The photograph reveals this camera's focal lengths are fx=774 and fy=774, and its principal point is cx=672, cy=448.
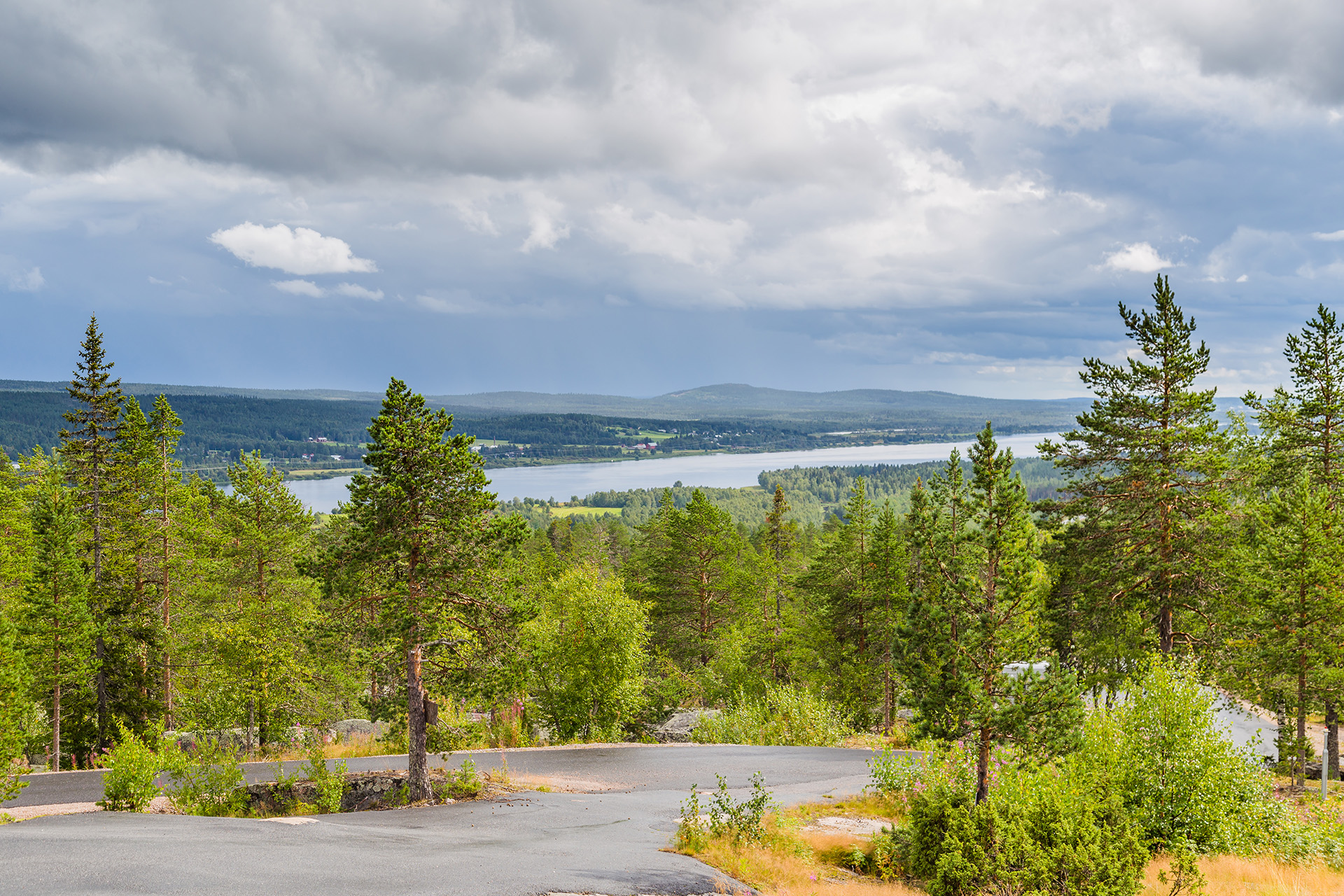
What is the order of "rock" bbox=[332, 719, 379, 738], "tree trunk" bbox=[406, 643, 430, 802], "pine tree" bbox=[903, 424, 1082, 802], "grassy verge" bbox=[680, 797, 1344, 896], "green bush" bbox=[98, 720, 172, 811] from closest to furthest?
"grassy verge" bbox=[680, 797, 1344, 896] → "pine tree" bbox=[903, 424, 1082, 802] → "green bush" bbox=[98, 720, 172, 811] → "tree trunk" bbox=[406, 643, 430, 802] → "rock" bbox=[332, 719, 379, 738]

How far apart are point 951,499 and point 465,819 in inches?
493

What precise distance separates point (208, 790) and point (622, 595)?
17.1 m

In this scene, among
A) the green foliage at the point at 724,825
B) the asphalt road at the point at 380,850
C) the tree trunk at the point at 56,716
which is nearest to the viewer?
the asphalt road at the point at 380,850

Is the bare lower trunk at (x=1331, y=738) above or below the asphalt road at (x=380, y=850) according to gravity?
below

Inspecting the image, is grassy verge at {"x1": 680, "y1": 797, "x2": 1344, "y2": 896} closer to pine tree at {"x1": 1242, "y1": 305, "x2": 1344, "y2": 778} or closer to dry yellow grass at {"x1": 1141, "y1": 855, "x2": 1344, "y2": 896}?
dry yellow grass at {"x1": 1141, "y1": 855, "x2": 1344, "y2": 896}

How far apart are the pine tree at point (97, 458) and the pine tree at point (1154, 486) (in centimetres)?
3462

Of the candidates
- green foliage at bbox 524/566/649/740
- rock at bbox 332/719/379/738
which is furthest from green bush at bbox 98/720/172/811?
rock at bbox 332/719/379/738

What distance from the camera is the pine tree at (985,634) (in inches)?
571

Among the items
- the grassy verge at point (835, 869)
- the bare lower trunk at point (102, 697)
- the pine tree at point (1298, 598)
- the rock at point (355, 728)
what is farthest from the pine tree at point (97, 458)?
the pine tree at point (1298, 598)

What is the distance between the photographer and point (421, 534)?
18406 millimetres

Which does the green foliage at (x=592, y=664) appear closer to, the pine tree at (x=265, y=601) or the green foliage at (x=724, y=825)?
the pine tree at (x=265, y=601)

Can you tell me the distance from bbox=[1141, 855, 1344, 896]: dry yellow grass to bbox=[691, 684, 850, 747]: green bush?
1725 cm

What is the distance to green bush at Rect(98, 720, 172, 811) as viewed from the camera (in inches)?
640

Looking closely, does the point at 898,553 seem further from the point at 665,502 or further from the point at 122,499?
the point at 122,499
